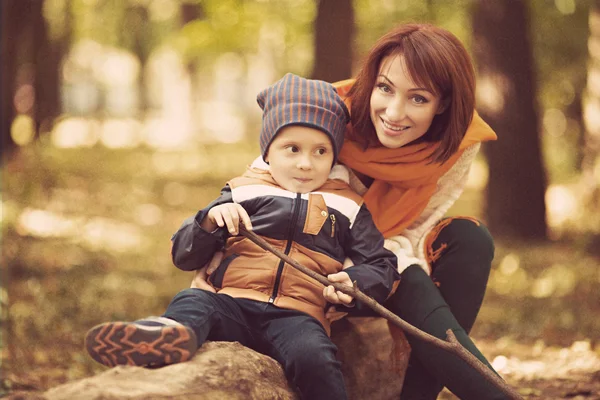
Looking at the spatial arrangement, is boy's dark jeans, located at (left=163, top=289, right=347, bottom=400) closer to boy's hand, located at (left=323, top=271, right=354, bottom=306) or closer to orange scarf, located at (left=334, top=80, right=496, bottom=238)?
boy's hand, located at (left=323, top=271, right=354, bottom=306)

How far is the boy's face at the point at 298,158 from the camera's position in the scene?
111 inches

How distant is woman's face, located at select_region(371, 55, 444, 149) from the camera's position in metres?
3.01

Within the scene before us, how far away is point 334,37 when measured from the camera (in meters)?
9.62

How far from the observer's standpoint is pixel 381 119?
310 cm

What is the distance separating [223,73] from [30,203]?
36649 millimetres

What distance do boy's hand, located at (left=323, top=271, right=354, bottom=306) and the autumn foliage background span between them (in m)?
1.94

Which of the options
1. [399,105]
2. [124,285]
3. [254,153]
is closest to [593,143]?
[124,285]

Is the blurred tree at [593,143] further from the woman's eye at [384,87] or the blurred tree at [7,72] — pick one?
the blurred tree at [7,72]

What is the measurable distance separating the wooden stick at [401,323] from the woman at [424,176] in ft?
0.26

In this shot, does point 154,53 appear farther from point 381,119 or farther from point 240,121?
point 381,119

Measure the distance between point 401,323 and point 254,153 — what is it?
1674cm

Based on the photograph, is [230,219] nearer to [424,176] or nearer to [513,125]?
[424,176]

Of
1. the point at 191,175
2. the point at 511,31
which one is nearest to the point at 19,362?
the point at 511,31

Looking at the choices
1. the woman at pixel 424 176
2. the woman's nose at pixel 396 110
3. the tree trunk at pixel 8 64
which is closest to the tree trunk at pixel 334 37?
the tree trunk at pixel 8 64
